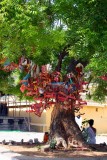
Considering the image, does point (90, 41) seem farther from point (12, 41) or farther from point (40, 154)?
point (40, 154)

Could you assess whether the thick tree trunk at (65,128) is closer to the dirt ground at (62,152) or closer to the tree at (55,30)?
the dirt ground at (62,152)

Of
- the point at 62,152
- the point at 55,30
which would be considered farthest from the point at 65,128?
the point at 55,30

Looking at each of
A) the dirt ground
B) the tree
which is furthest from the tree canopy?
the dirt ground

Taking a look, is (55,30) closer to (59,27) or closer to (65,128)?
(59,27)

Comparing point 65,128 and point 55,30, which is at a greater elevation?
point 55,30

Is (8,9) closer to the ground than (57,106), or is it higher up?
higher up

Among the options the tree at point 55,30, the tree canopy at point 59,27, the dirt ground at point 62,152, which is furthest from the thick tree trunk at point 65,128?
the tree canopy at point 59,27

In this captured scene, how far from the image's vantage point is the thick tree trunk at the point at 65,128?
1478 centimetres

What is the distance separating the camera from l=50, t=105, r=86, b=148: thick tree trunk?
14.8 metres

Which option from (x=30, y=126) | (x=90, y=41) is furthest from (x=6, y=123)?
(x=90, y=41)

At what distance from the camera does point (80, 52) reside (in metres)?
9.59

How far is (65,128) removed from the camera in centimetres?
1506

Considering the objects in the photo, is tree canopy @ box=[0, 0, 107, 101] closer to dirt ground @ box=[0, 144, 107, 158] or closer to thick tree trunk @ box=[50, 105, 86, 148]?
dirt ground @ box=[0, 144, 107, 158]

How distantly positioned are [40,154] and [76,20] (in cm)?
551
